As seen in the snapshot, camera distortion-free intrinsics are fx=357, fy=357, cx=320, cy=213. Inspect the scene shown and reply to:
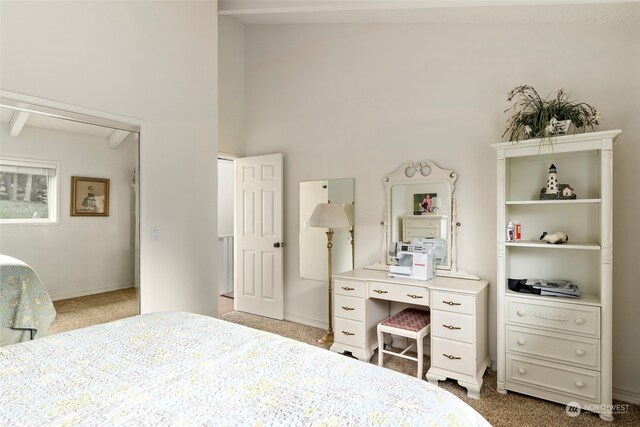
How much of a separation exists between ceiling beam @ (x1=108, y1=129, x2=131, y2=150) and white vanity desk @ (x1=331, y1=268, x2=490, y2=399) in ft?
6.42

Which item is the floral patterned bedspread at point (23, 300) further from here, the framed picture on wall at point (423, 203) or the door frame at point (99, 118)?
the framed picture on wall at point (423, 203)

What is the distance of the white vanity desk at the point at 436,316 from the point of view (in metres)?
2.46

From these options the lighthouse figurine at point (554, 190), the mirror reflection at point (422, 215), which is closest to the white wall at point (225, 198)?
the mirror reflection at point (422, 215)

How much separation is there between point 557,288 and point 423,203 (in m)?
1.16

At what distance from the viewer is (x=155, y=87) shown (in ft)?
9.00

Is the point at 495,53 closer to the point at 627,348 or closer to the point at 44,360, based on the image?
the point at 627,348

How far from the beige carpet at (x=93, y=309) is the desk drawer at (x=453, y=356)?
7.29ft

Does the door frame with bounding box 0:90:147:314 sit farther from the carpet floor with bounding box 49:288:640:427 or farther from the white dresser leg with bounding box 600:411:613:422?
the white dresser leg with bounding box 600:411:613:422

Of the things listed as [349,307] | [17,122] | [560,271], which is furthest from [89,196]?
[560,271]

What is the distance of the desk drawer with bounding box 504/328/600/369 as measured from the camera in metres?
2.20

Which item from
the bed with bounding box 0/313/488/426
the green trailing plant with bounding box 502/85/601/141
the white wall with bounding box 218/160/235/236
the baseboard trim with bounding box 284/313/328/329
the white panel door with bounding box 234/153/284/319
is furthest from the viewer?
the white wall with bounding box 218/160/235/236

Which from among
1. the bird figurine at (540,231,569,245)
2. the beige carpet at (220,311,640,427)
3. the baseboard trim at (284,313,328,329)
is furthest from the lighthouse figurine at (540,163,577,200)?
the baseboard trim at (284,313,328,329)

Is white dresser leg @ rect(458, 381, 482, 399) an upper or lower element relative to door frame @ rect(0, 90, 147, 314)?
lower

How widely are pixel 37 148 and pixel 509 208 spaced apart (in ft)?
10.5
